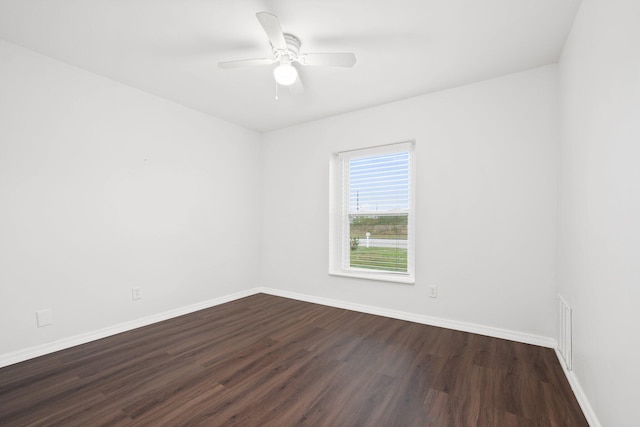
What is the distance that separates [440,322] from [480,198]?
1.40m

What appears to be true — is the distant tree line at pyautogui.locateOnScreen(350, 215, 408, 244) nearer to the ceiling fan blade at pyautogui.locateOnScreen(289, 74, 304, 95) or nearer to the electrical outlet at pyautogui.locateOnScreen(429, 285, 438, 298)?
the electrical outlet at pyautogui.locateOnScreen(429, 285, 438, 298)

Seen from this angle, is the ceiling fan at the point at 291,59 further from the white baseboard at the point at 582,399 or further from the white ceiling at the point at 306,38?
the white baseboard at the point at 582,399

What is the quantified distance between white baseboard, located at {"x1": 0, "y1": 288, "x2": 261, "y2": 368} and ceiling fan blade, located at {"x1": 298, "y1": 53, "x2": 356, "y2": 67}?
3.16 metres

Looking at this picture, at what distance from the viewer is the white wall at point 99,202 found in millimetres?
2428

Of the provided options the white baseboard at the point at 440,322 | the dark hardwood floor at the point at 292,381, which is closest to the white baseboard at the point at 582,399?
the dark hardwood floor at the point at 292,381

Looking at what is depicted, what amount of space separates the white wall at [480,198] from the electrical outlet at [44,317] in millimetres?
2887

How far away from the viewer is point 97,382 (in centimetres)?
210

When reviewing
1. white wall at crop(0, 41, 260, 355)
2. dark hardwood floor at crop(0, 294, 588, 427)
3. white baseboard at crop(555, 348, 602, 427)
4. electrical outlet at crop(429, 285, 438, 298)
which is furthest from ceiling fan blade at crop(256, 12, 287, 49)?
white baseboard at crop(555, 348, 602, 427)

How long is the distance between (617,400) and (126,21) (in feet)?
12.1

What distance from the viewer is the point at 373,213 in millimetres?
3912

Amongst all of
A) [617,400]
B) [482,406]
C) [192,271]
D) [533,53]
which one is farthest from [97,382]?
[533,53]

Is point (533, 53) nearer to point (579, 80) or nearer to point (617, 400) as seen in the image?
point (579, 80)

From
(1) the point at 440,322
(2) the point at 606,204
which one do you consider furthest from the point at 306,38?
(1) the point at 440,322

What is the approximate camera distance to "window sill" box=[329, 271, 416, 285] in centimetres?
346
